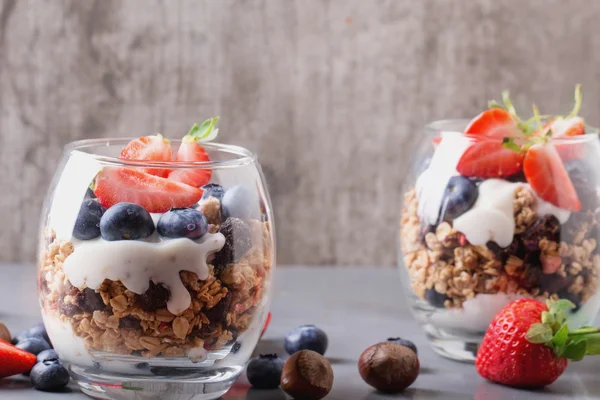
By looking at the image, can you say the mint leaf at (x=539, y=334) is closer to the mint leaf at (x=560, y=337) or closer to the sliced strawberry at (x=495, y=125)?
the mint leaf at (x=560, y=337)

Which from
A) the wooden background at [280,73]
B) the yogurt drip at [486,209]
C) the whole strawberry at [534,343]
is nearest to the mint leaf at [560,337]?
the whole strawberry at [534,343]

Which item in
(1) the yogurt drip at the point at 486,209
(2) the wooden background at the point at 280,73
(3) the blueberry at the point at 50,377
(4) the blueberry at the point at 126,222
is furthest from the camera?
(2) the wooden background at the point at 280,73

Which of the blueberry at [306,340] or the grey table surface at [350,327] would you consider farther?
the blueberry at [306,340]

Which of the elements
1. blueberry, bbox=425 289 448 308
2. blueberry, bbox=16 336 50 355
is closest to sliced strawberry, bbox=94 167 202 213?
blueberry, bbox=16 336 50 355

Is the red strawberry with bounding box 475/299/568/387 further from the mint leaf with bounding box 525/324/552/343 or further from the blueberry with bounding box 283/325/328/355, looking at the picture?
the blueberry with bounding box 283/325/328/355

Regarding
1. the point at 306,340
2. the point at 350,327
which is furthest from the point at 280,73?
the point at 306,340

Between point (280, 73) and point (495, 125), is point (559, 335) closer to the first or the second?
point (495, 125)
